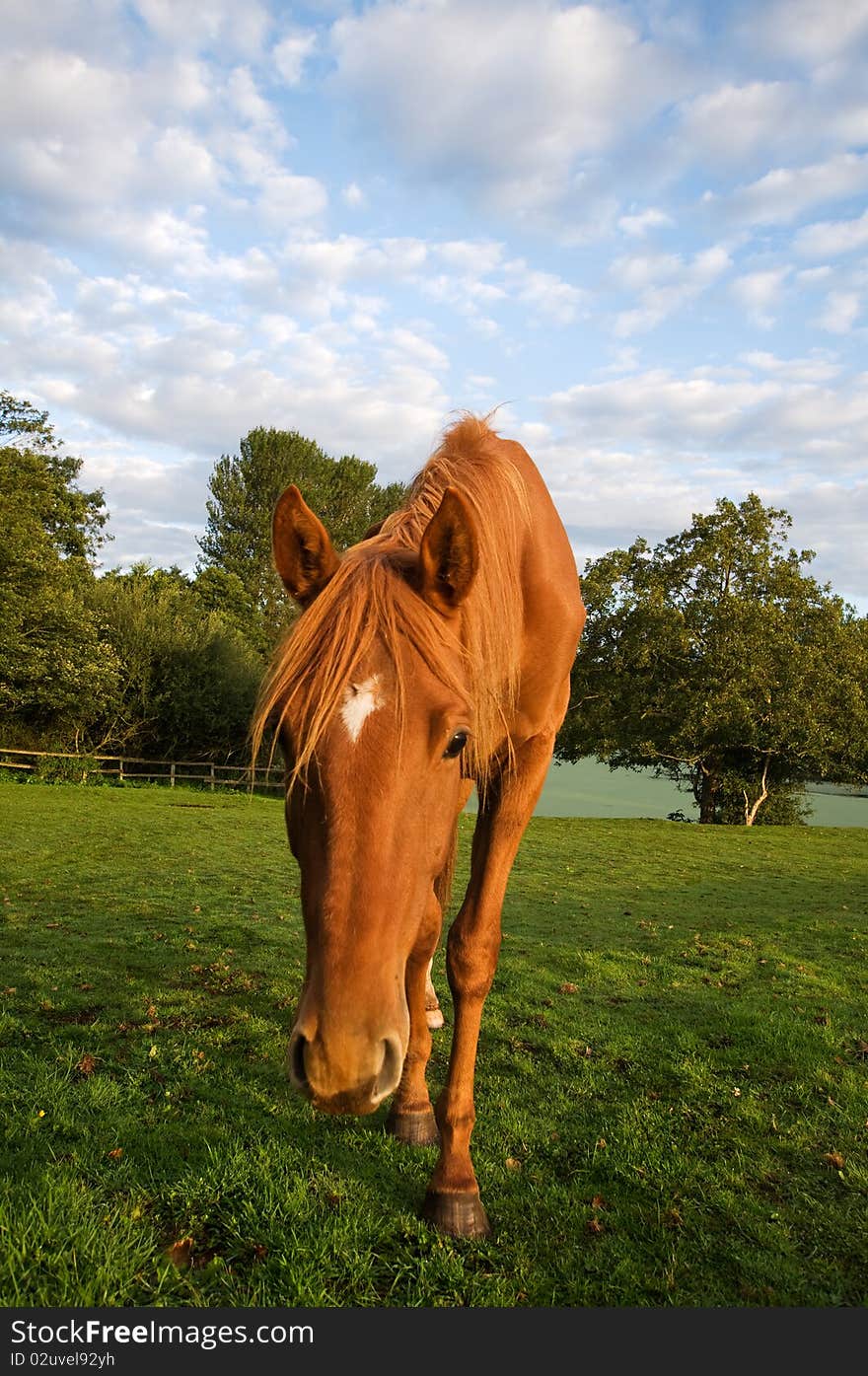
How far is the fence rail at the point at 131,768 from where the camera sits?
29016 mm

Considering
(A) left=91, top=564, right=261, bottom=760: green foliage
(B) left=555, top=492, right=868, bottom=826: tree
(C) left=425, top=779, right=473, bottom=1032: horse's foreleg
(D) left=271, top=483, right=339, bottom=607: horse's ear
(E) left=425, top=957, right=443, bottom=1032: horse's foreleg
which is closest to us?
(D) left=271, top=483, right=339, bottom=607: horse's ear

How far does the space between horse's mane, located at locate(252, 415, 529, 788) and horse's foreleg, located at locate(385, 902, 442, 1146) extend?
1002 mm

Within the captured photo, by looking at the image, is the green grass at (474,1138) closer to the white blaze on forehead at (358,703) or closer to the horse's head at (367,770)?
the horse's head at (367,770)

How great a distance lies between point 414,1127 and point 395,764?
2338mm

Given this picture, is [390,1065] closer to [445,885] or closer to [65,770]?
[445,885]

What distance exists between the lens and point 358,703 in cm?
220

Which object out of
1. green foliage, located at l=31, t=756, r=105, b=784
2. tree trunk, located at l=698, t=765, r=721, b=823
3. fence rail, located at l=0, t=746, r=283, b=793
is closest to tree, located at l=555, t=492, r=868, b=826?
tree trunk, located at l=698, t=765, r=721, b=823

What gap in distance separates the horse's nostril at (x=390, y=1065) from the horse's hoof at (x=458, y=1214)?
1303mm

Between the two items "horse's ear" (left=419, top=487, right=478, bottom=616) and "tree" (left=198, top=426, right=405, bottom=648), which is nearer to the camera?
"horse's ear" (left=419, top=487, right=478, bottom=616)

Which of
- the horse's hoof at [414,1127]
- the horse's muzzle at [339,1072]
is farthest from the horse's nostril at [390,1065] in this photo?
the horse's hoof at [414,1127]

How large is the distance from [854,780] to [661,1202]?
31088 millimetres

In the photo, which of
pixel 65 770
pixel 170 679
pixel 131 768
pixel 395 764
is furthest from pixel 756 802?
pixel 395 764

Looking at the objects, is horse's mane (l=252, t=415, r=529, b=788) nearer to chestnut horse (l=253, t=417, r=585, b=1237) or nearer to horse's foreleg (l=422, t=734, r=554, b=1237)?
chestnut horse (l=253, t=417, r=585, b=1237)

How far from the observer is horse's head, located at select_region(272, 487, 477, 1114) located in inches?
75.6
